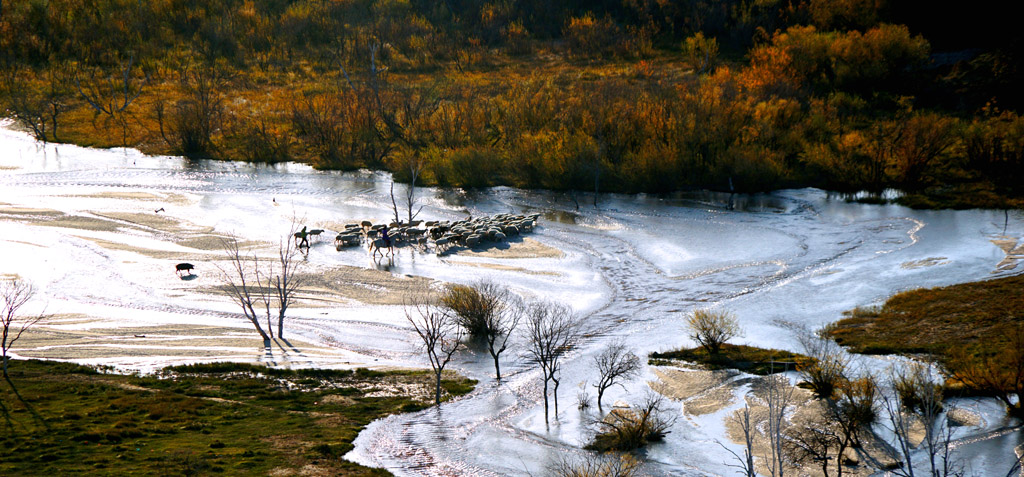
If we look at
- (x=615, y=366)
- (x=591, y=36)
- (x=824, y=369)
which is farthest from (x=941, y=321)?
(x=591, y=36)

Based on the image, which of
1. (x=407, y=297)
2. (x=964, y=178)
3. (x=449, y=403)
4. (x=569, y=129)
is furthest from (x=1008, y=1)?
(x=449, y=403)

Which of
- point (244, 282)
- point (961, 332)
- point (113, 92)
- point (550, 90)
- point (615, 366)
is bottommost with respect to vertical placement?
point (615, 366)

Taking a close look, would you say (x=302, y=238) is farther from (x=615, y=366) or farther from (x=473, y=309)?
(x=615, y=366)

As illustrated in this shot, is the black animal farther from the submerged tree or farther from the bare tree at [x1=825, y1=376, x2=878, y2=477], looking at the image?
the bare tree at [x1=825, y1=376, x2=878, y2=477]

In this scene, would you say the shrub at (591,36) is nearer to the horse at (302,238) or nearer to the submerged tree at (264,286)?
the horse at (302,238)

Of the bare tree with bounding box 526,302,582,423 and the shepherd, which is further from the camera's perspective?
the shepherd

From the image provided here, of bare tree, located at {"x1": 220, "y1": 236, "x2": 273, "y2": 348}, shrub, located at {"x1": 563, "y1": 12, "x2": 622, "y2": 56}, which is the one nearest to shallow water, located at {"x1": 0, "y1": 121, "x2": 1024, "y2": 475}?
bare tree, located at {"x1": 220, "y1": 236, "x2": 273, "y2": 348}
